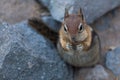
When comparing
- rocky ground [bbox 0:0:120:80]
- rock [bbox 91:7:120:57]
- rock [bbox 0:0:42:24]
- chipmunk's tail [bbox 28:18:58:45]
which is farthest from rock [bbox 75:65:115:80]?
rock [bbox 0:0:42:24]

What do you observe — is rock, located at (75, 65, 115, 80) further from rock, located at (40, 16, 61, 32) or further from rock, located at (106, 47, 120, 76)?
rock, located at (40, 16, 61, 32)

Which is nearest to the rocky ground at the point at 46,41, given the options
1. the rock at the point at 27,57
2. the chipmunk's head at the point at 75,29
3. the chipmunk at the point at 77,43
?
the rock at the point at 27,57

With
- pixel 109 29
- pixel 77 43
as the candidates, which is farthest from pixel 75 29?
pixel 109 29

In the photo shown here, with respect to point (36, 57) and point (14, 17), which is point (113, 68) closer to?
point (36, 57)

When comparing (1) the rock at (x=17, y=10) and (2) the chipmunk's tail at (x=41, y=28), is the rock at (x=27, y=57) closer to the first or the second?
(2) the chipmunk's tail at (x=41, y=28)

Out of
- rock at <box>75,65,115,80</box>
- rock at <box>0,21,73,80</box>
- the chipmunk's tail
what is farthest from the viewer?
the chipmunk's tail

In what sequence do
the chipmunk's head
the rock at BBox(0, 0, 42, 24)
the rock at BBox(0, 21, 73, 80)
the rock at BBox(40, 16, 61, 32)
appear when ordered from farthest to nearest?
the rock at BBox(0, 0, 42, 24) → the rock at BBox(40, 16, 61, 32) → the rock at BBox(0, 21, 73, 80) → the chipmunk's head
